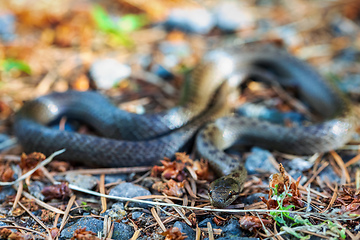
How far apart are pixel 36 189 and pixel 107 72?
9.45ft

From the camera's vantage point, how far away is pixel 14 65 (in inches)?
240

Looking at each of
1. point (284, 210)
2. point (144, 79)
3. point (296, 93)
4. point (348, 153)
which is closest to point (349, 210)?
point (284, 210)

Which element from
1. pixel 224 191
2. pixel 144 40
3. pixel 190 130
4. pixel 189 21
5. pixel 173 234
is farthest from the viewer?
pixel 189 21

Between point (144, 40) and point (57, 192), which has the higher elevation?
point (144, 40)

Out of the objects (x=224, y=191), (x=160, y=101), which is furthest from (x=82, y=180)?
(x=160, y=101)

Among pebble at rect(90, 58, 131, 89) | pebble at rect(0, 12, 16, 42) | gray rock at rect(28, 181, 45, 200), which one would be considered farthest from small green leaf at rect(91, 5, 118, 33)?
gray rock at rect(28, 181, 45, 200)

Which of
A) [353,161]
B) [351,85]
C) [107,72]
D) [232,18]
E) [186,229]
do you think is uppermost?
[232,18]

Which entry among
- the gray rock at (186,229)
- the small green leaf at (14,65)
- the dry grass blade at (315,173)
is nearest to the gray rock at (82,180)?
the gray rock at (186,229)

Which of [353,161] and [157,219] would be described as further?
[353,161]

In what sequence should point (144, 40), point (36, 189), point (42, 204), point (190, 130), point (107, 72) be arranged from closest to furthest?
point (42, 204)
point (36, 189)
point (190, 130)
point (107, 72)
point (144, 40)

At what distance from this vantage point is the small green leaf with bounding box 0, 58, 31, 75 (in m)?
6.08

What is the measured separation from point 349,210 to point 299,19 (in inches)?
258

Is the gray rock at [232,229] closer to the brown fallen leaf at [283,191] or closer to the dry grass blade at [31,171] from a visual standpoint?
the brown fallen leaf at [283,191]

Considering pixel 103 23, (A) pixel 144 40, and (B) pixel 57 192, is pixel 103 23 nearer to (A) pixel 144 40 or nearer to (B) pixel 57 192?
(A) pixel 144 40
